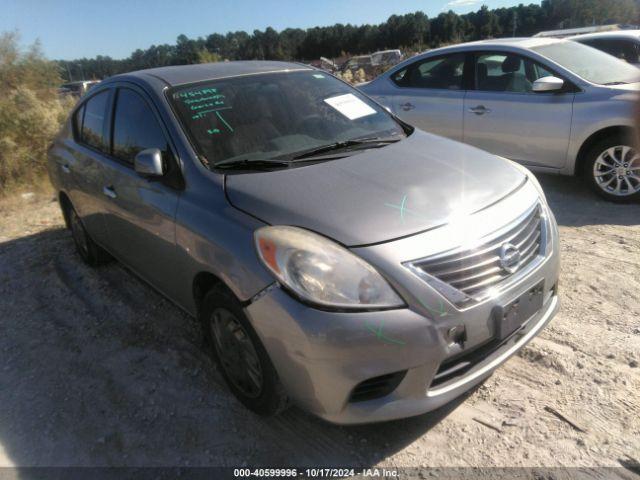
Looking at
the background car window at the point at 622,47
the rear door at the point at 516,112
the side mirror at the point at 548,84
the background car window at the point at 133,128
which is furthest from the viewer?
the background car window at the point at 622,47

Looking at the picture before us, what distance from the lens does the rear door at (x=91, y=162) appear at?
12.2 feet

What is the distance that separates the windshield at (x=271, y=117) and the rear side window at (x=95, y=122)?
957 millimetres

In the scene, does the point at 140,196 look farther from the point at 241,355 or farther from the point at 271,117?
the point at 241,355

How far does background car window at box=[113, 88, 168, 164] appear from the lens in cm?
305

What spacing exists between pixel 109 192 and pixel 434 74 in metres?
4.17

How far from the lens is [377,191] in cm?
246

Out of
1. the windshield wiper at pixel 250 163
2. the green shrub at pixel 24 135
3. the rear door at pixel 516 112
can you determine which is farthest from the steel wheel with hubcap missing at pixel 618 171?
the green shrub at pixel 24 135

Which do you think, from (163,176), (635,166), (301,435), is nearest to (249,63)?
(163,176)

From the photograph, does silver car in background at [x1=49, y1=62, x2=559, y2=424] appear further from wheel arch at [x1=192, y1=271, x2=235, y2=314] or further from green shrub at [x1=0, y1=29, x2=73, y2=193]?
green shrub at [x1=0, y1=29, x2=73, y2=193]

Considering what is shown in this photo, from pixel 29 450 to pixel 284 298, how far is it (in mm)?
1614

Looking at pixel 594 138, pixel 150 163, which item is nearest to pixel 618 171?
pixel 594 138

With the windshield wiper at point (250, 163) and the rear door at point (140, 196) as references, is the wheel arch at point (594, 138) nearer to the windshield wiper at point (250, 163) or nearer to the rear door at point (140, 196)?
the windshield wiper at point (250, 163)

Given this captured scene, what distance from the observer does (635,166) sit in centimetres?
487

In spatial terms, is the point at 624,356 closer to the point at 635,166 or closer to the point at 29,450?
the point at 635,166
